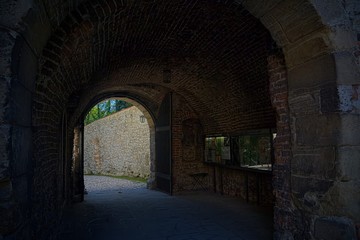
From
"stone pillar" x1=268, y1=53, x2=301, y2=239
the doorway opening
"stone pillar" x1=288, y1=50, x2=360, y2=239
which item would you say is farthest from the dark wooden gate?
"stone pillar" x1=288, y1=50, x2=360, y2=239

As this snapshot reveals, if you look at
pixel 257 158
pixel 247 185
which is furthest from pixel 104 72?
pixel 247 185

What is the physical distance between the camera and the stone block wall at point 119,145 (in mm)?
13898

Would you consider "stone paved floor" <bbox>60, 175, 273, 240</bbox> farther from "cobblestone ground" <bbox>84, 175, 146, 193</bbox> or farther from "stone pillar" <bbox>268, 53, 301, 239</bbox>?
"cobblestone ground" <bbox>84, 175, 146, 193</bbox>

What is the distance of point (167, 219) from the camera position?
220 inches

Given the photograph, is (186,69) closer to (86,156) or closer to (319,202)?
(319,202)

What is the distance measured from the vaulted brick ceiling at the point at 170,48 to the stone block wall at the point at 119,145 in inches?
258

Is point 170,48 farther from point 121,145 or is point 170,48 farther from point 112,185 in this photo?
point 121,145

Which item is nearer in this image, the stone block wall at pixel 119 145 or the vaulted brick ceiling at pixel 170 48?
the vaulted brick ceiling at pixel 170 48

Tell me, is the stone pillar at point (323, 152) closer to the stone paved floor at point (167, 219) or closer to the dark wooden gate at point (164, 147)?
the stone paved floor at point (167, 219)

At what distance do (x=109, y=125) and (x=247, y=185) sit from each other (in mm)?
12371

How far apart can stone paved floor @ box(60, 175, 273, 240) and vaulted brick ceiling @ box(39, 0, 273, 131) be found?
2053 mm

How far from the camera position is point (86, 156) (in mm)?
20344

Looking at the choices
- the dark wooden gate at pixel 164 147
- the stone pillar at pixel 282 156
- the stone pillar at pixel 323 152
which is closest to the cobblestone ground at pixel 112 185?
the dark wooden gate at pixel 164 147

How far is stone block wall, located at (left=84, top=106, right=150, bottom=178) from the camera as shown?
1390 centimetres
